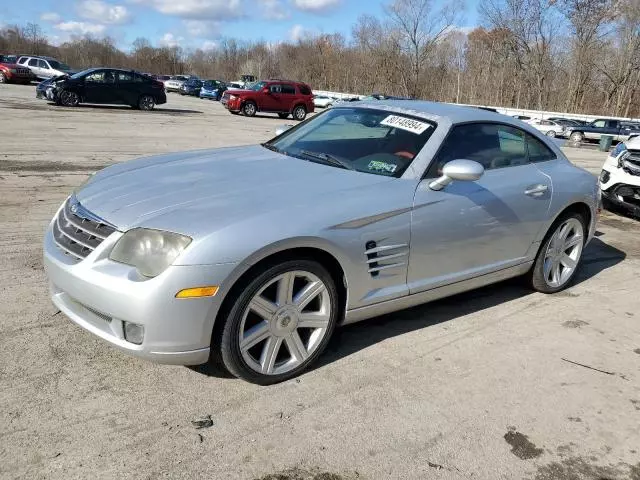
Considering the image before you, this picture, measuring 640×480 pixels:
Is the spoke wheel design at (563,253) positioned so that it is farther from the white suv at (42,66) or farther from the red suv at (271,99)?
the white suv at (42,66)

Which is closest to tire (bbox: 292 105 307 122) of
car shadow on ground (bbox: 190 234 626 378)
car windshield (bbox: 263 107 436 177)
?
car shadow on ground (bbox: 190 234 626 378)

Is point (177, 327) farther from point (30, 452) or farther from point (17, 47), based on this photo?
point (17, 47)

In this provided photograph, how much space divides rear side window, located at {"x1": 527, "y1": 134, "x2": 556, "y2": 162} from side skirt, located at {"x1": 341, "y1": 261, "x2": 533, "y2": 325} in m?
0.86

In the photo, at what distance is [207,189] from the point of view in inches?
125

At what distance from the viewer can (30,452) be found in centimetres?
242

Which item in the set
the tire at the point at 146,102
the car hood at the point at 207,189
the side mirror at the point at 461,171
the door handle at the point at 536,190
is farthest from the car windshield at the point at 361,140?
the tire at the point at 146,102

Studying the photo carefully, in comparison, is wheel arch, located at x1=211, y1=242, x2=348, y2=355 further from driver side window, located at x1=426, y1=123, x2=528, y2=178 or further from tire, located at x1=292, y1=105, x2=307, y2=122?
tire, located at x1=292, y1=105, x2=307, y2=122

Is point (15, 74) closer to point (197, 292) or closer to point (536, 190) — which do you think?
point (536, 190)

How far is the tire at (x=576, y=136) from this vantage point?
94.4 feet

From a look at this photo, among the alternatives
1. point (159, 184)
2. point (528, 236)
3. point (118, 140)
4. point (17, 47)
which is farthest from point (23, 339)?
point (17, 47)

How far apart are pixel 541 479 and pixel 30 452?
7.41 ft

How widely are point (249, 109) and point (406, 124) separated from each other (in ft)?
77.7

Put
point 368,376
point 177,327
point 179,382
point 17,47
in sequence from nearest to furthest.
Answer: point 177,327, point 179,382, point 368,376, point 17,47

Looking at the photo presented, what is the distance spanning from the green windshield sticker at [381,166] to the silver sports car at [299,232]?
0.5 inches
